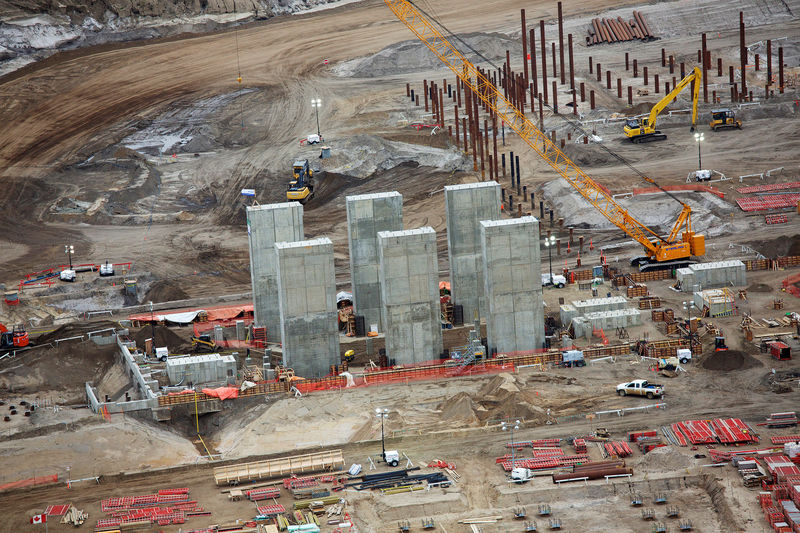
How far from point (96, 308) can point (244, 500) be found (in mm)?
30083

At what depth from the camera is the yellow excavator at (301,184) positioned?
91.8 metres

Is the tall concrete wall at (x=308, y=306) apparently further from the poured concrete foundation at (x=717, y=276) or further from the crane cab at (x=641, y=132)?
the crane cab at (x=641, y=132)

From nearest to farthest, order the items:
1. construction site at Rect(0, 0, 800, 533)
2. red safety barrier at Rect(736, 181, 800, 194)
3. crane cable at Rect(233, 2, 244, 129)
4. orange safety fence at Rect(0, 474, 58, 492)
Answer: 1. construction site at Rect(0, 0, 800, 533)
2. orange safety fence at Rect(0, 474, 58, 492)
3. red safety barrier at Rect(736, 181, 800, 194)
4. crane cable at Rect(233, 2, 244, 129)

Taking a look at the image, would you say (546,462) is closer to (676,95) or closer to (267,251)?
(267,251)

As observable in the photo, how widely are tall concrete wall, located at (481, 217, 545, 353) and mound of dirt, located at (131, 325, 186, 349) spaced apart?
1574cm

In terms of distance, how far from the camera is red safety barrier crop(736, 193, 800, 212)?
84.4 metres

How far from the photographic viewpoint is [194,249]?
284ft

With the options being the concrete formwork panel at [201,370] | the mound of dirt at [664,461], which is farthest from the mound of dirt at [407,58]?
the mound of dirt at [664,461]

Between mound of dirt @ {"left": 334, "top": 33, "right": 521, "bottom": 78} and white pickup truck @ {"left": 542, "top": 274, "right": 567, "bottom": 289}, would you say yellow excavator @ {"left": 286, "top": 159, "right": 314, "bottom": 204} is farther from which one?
mound of dirt @ {"left": 334, "top": 33, "right": 521, "bottom": 78}

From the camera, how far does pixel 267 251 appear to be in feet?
228

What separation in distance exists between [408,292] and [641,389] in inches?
489

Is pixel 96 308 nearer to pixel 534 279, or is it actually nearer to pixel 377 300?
pixel 377 300

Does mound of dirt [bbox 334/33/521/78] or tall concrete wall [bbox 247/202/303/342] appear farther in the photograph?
mound of dirt [bbox 334/33/521/78]

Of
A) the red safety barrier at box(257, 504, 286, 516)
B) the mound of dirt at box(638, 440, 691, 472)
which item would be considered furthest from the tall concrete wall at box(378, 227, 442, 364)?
the red safety barrier at box(257, 504, 286, 516)
